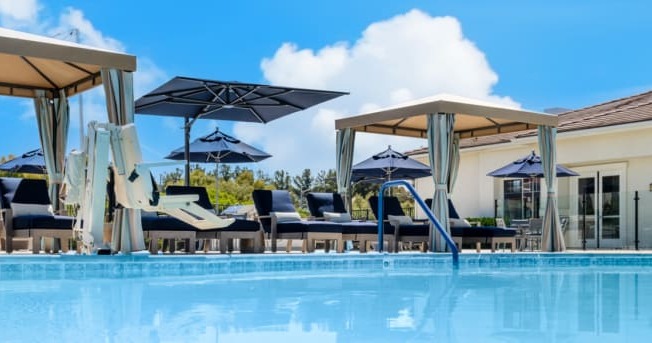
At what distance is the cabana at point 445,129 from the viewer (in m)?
12.4

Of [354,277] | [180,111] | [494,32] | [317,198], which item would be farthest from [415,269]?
[494,32]

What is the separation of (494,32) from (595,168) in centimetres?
759

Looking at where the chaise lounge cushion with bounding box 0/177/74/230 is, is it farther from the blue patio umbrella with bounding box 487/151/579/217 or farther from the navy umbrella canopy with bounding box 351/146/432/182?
the blue patio umbrella with bounding box 487/151/579/217

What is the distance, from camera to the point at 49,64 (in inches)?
418

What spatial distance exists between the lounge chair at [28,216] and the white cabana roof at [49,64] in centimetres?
168

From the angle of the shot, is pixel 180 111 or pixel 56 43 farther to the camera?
pixel 180 111

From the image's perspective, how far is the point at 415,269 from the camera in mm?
10898

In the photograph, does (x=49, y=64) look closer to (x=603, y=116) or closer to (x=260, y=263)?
(x=260, y=263)

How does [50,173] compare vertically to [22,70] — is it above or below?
below

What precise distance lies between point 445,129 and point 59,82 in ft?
19.9

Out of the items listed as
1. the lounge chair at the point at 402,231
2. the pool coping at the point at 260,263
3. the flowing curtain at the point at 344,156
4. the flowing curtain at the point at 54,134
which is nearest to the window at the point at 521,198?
the pool coping at the point at 260,263

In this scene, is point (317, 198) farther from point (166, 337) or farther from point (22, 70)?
point (166, 337)

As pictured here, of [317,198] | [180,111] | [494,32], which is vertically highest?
[494,32]

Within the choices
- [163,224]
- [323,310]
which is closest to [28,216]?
[163,224]
